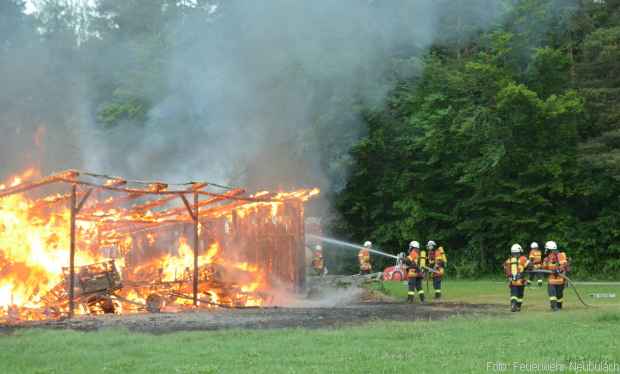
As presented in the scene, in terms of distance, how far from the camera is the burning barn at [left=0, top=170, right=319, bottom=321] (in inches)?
749

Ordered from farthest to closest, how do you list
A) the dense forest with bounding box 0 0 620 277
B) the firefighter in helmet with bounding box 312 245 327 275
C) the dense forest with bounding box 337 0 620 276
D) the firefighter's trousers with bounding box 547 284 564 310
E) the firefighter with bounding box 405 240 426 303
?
the dense forest with bounding box 337 0 620 276 → the firefighter in helmet with bounding box 312 245 327 275 → the dense forest with bounding box 0 0 620 277 → the firefighter with bounding box 405 240 426 303 → the firefighter's trousers with bounding box 547 284 564 310

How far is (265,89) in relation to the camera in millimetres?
31938

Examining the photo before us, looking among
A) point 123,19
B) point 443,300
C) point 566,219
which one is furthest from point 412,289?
point 123,19

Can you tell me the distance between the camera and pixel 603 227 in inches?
1337

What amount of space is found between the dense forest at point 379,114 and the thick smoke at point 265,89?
0.08m

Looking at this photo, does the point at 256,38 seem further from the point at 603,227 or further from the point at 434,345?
the point at 434,345

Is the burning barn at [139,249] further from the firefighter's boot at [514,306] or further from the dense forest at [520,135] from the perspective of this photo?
the dense forest at [520,135]

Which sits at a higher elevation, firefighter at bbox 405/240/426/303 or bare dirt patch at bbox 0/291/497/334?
firefighter at bbox 405/240/426/303

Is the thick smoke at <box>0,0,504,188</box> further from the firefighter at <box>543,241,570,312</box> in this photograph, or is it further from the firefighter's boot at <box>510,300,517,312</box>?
the firefighter's boot at <box>510,300,517,312</box>

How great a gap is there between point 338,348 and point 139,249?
15.9 meters

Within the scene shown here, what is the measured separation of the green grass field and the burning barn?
454 centimetres

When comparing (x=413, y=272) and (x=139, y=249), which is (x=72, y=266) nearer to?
(x=139, y=249)

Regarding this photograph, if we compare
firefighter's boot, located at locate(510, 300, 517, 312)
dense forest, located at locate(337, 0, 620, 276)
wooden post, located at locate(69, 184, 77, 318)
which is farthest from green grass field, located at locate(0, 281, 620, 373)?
dense forest, located at locate(337, 0, 620, 276)

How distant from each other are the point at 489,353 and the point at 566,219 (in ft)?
82.9
